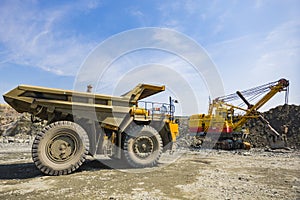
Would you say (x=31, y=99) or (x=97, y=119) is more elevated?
(x=31, y=99)

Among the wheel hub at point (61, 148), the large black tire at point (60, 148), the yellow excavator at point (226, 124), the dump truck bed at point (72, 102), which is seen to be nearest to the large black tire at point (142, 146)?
the dump truck bed at point (72, 102)

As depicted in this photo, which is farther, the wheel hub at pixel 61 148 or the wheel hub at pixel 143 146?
the wheel hub at pixel 143 146

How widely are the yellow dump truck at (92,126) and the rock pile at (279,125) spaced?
15.3 meters

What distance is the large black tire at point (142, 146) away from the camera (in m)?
7.55

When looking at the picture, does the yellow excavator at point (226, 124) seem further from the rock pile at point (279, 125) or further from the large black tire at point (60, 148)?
the large black tire at point (60, 148)

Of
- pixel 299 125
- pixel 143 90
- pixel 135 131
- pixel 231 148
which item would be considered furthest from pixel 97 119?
pixel 299 125

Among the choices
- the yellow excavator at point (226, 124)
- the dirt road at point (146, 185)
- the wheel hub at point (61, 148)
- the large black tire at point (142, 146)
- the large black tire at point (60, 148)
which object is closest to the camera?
the dirt road at point (146, 185)

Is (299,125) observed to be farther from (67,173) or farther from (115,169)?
(67,173)

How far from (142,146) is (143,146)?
0.04 meters

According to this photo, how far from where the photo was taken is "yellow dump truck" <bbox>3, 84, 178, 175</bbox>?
625cm

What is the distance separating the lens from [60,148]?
6.36m

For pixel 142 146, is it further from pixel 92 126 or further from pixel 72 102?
pixel 72 102

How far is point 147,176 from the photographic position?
6.42 meters

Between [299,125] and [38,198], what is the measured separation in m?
23.6
